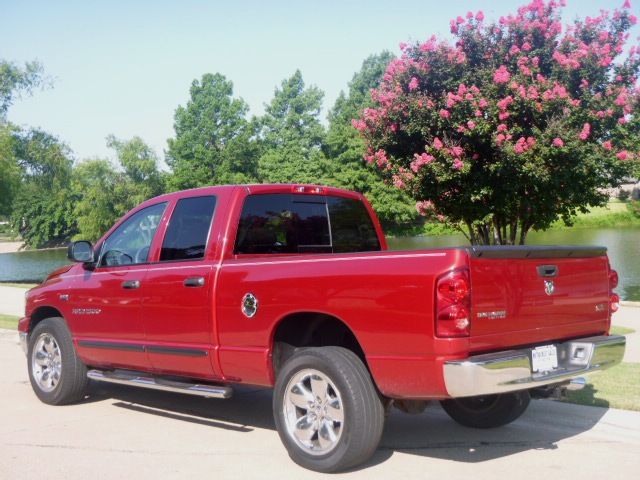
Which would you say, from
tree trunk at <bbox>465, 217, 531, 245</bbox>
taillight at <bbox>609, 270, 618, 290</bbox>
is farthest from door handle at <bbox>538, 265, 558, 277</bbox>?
tree trunk at <bbox>465, 217, 531, 245</bbox>

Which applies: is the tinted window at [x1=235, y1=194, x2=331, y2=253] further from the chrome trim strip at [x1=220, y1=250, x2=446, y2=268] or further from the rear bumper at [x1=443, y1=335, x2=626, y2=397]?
the rear bumper at [x1=443, y1=335, x2=626, y2=397]

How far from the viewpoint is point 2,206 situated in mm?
31875

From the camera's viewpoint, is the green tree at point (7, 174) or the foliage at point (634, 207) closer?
the green tree at point (7, 174)

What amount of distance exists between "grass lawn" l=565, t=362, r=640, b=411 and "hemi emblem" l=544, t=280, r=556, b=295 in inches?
82.4

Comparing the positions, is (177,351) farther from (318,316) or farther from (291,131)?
(291,131)

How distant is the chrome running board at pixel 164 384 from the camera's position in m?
5.54

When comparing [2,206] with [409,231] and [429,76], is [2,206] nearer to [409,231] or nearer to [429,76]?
[429,76]

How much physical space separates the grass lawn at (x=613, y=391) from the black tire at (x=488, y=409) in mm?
1057

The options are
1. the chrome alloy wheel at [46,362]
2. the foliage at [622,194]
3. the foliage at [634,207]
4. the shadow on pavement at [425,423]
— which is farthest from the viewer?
the foliage at [634,207]

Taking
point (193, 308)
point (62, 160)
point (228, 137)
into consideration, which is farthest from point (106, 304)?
point (228, 137)

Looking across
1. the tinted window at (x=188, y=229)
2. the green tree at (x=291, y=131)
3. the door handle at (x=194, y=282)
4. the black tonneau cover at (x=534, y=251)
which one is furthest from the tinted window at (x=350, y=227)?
the green tree at (x=291, y=131)

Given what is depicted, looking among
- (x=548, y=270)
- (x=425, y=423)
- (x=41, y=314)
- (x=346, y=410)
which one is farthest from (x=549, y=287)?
(x=41, y=314)

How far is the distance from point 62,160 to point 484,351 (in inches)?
1458

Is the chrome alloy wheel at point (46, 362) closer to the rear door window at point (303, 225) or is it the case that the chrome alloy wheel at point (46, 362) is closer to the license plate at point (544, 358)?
the rear door window at point (303, 225)
